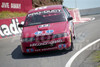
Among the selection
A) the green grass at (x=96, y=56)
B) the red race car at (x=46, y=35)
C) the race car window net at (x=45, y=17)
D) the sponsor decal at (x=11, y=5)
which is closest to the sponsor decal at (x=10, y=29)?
the sponsor decal at (x=11, y=5)

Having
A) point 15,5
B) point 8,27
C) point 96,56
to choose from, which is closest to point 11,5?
point 15,5

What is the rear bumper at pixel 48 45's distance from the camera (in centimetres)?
836

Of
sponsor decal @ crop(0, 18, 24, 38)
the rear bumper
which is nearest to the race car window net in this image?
the rear bumper

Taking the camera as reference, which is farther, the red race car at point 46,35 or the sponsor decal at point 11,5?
the sponsor decal at point 11,5

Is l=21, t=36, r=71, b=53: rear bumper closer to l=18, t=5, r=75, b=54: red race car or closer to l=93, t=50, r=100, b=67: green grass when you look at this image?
l=18, t=5, r=75, b=54: red race car

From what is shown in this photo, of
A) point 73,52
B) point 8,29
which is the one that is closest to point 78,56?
point 73,52

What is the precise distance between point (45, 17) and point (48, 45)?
1557mm

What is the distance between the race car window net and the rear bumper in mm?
1200

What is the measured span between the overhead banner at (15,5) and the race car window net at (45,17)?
1102 cm

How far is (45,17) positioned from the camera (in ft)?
31.4

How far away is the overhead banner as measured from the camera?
2047 centimetres

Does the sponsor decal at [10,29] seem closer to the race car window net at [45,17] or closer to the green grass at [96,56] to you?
the race car window net at [45,17]

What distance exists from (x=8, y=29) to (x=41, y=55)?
761cm

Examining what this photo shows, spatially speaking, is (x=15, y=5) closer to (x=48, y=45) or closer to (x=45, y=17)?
(x=45, y=17)
